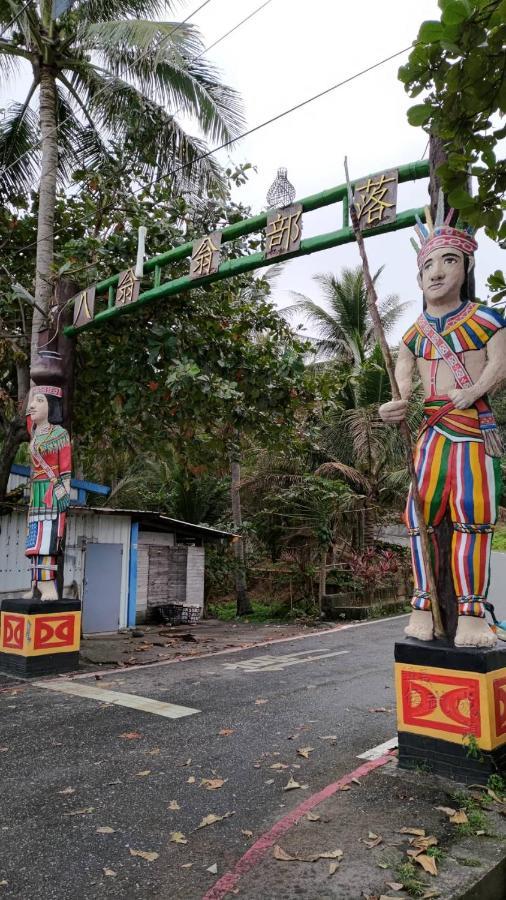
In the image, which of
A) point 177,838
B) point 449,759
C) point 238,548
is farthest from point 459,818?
point 238,548

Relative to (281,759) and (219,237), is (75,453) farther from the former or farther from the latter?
(281,759)

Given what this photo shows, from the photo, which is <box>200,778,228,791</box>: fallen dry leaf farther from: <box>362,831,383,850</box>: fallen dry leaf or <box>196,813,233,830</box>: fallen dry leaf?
<box>362,831,383,850</box>: fallen dry leaf

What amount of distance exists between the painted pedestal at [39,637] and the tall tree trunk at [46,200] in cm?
331

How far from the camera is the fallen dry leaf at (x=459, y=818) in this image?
11.1 ft

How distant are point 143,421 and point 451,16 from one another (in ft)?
28.1

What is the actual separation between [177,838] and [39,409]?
5703 mm

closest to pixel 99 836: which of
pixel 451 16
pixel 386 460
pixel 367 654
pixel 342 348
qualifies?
pixel 451 16

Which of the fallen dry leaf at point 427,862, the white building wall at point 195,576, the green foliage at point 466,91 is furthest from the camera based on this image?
the white building wall at point 195,576

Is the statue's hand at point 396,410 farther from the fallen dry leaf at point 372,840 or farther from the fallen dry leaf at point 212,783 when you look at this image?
the fallen dry leaf at point 212,783

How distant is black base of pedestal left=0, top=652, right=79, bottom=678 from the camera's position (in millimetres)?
7453

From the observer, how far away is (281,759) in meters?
4.61

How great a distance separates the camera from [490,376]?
14.1ft

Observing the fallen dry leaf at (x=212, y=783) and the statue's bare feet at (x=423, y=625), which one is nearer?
the fallen dry leaf at (x=212, y=783)

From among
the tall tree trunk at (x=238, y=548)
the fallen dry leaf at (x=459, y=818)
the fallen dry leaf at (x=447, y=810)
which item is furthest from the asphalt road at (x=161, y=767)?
the tall tree trunk at (x=238, y=548)
